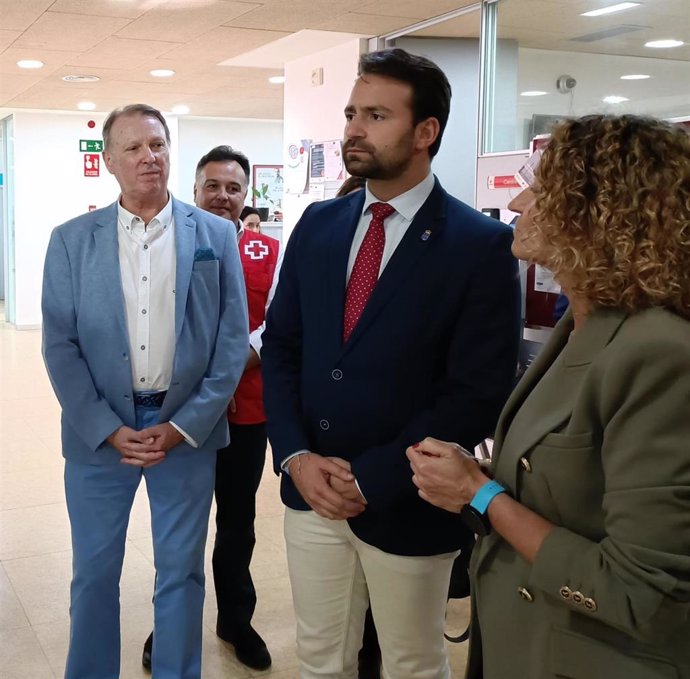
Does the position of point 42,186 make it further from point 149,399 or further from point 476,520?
point 476,520

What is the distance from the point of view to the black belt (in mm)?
2541

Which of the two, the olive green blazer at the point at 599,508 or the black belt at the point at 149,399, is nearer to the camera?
the olive green blazer at the point at 599,508

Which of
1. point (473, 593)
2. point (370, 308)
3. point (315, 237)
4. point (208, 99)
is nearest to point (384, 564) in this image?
point (473, 593)

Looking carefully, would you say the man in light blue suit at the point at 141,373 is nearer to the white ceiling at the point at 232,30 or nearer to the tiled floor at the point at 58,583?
the tiled floor at the point at 58,583

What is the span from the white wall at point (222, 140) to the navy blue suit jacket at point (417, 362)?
35.8 feet

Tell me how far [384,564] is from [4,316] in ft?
40.1

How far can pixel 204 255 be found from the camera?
101 inches

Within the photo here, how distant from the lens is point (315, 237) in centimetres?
212

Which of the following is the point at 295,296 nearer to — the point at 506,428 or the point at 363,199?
the point at 363,199

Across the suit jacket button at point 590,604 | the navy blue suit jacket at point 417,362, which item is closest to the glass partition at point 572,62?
the navy blue suit jacket at point 417,362

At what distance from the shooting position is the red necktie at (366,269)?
2.01 meters

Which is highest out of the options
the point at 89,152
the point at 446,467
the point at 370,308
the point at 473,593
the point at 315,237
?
the point at 89,152

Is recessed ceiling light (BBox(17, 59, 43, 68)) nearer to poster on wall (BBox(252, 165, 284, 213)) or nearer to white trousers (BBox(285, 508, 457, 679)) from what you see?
poster on wall (BBox(252, 165, 284, 213))

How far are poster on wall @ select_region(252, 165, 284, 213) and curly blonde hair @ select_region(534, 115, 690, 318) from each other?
477 inches
